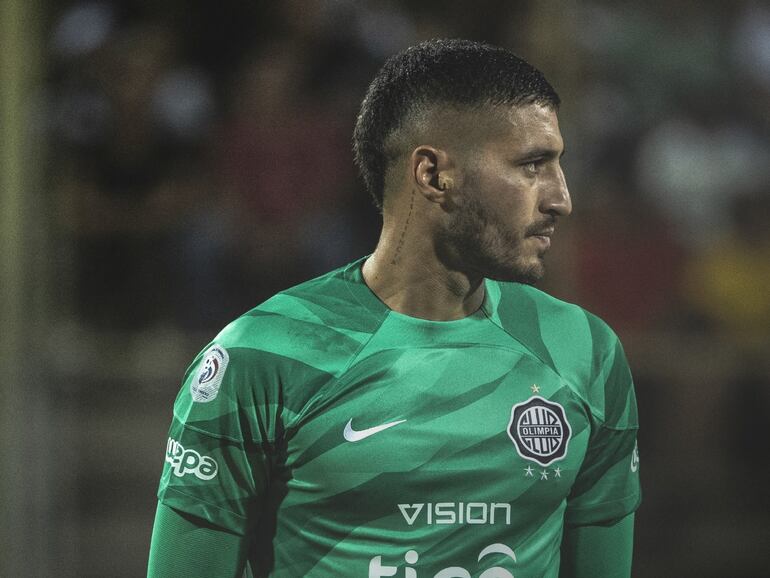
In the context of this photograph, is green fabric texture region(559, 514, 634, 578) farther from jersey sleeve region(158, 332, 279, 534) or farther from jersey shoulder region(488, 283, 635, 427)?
jersey sleeve region(158, 332, 279, 534)

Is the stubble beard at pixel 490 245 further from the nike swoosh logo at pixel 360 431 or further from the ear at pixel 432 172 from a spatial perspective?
the nike swoosh logo at pixel 360 431

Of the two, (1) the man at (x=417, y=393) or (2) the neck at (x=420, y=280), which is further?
(2) the neck at (x=420, y=280)

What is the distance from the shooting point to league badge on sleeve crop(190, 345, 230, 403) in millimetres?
2172

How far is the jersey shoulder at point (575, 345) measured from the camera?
2.32m

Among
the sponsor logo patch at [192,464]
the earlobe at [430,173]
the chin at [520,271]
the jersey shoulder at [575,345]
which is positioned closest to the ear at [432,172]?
the earlobe at [430,173]

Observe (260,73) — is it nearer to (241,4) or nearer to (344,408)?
(241,4)

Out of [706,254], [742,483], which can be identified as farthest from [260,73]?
[742,483]

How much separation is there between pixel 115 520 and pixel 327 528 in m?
3.02

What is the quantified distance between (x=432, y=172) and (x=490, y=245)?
167mm

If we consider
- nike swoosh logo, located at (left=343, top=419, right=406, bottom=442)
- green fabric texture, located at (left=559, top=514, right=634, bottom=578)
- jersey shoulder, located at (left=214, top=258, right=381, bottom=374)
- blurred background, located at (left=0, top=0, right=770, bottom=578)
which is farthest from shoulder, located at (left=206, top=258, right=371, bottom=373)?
blurred background, located at (left=0, top=0, right=770, bottom=578)

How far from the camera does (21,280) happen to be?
4879 millimetres

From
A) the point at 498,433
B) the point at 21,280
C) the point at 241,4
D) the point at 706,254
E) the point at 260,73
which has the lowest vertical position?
the point at 498,433

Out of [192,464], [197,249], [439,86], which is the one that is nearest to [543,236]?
[439,86]

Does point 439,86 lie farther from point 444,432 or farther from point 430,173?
point 444,432
